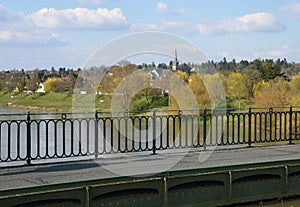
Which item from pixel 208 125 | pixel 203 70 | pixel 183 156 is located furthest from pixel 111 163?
pixel 203 70

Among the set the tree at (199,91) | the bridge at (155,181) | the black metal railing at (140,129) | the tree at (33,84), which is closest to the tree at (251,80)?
the tree at (33,84)

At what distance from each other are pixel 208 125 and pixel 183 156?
9.37ft

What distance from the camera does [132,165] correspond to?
811 cm

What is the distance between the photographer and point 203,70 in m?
13.5

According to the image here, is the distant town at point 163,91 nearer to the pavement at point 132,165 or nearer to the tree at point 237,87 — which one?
the tree at point 237,87

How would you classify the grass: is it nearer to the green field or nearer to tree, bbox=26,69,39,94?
the green field

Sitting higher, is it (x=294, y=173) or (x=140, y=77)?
(x=140, y=77)

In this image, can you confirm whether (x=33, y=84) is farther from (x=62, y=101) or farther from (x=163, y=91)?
(x=163, y=91)

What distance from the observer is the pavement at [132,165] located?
22.8ft

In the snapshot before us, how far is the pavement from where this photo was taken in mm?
6941

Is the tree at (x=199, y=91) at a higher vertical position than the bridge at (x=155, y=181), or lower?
higher

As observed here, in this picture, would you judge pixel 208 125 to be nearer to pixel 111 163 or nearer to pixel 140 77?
pixel 140 77

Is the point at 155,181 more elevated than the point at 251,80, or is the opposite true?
the point at 251,80

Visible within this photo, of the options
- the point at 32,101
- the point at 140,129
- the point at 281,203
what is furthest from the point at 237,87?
the point at 281,203
